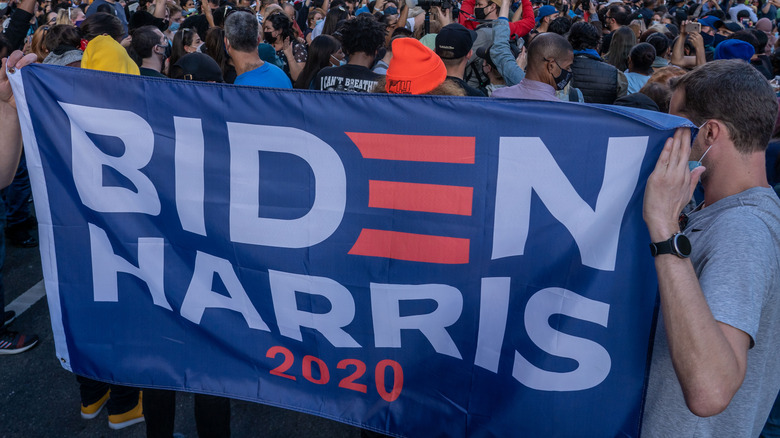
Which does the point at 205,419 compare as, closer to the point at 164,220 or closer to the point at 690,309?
the point at 164,220

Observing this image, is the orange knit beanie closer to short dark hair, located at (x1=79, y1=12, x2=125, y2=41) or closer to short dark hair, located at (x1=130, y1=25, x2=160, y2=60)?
short dark hair, located at (x1=130, y1=25, x2=160, y2=60)

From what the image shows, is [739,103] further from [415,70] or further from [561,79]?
[561,79]

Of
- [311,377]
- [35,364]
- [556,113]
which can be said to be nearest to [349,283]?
[311,377]

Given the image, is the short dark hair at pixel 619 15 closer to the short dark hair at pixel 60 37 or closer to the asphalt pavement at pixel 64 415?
the short dark hair at pixel 60 37

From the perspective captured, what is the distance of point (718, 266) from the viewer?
1419 millimetres

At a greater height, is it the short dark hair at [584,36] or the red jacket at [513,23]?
the red jacket at [513,23]

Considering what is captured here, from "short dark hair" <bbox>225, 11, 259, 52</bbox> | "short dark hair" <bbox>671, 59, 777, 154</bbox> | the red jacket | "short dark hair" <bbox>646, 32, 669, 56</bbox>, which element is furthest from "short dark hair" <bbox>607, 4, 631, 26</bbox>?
"short dark hair" <bbox>671, 59, 777, 154</bbox>

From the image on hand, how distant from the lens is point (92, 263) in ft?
7.73

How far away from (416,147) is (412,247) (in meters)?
0.34

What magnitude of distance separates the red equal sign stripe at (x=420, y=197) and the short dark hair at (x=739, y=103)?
0.72 m

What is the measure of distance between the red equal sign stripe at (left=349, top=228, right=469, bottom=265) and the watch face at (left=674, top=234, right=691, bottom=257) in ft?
2.32

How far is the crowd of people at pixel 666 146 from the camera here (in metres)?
1.38

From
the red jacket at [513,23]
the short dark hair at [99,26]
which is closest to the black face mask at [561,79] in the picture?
the red jacket at [513,23]

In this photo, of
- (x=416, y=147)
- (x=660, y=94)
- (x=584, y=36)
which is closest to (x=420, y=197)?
(x=416, y=147)
